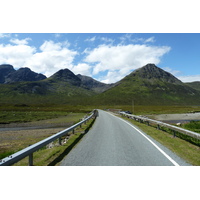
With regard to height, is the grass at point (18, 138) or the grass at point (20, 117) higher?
the grass at point (20, 117)

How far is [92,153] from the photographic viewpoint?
26.2 ft

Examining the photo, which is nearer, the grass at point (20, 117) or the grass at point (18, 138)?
the grass at point (18, 138)

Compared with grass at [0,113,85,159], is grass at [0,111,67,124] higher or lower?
higher

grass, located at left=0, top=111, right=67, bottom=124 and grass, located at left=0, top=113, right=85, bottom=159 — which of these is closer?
grass, located at left=0, top=113, right=85, bottom=159

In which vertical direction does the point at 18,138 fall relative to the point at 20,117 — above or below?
below

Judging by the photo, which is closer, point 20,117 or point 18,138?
point 18,138
